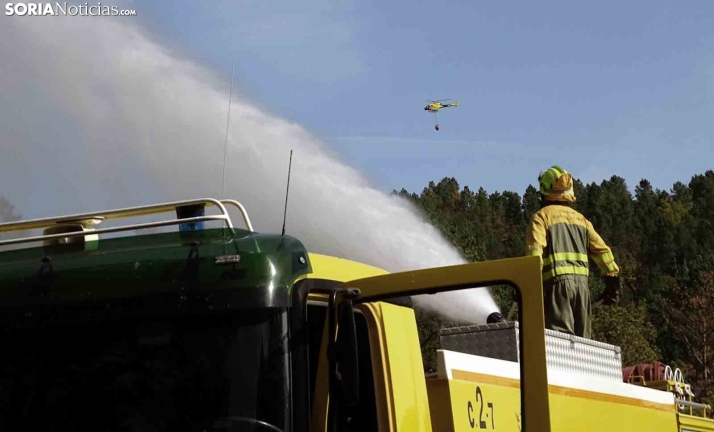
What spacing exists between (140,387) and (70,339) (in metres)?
0.43

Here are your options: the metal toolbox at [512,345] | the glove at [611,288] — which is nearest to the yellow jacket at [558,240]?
the glove at [611,288]

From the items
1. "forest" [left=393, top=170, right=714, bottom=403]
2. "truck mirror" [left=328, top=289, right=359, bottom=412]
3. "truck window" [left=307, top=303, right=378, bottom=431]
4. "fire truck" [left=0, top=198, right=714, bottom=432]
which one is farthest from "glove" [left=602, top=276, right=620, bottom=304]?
"truck mirror" [left=328, top=289, right=359, bottom=412]

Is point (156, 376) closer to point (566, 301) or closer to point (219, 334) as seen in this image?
point (219, 334)

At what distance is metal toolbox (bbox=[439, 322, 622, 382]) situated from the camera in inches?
233

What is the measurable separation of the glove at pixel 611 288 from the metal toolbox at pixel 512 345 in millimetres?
1170

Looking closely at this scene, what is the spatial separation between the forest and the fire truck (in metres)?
1.09

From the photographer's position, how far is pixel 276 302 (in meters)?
4.33

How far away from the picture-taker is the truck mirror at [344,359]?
13.6ft

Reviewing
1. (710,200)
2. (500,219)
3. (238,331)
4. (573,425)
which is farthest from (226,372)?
(710,200)

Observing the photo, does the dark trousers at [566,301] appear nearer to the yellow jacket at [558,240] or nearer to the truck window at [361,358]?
the yellow jacket at [558,240]

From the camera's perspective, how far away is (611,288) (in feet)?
24.4

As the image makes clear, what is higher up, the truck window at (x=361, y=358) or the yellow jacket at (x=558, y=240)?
the yellow jacket at (x=558, y=240)

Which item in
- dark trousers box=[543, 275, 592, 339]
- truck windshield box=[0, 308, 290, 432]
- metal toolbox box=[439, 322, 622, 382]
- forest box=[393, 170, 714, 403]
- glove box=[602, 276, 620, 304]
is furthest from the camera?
forest box=[393, 170, 714, 403]

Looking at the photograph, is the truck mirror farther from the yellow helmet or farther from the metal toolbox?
the yellow helmet
